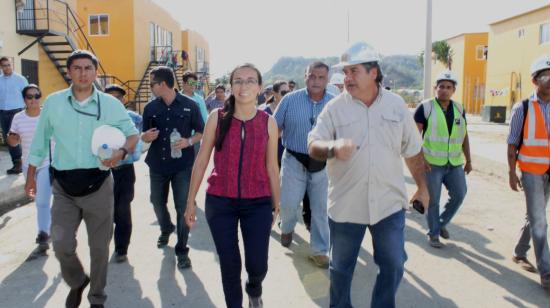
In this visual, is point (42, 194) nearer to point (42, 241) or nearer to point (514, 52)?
point (42, 241)

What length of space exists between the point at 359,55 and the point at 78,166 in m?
2.15

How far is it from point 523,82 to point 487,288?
110 ft

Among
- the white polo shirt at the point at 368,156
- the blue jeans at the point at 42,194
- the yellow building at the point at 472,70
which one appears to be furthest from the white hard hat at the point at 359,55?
the yellow building at the point at 472,70

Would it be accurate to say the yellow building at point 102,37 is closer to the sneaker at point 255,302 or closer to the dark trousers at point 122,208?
the dark trousers at point 122,208

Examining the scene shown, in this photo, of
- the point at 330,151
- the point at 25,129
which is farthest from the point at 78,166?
the point at 25,129

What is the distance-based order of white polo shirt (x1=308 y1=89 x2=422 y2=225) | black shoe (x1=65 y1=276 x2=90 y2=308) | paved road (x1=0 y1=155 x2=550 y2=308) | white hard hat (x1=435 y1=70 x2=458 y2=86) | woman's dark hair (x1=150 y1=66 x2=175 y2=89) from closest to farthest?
white polo shirt (x1=308 y1=89 x2=422 y2=225), black shoe (x1=65 y1=276 x2=90 y2=308), paved road (x1=0 y1=155 x2=550 y2=308), woman's dark hair (x1=150 y1=66 x2=175 y2=89), white hard hat (x1=435 y1=70 x2=458 y2=86)

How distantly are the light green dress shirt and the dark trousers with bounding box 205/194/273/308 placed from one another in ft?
3.29

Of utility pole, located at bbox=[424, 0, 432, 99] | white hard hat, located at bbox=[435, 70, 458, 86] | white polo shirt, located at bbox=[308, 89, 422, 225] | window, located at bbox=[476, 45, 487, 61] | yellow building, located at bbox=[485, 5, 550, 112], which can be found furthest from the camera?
window, located at bbox=[476, 45, 487, 61]

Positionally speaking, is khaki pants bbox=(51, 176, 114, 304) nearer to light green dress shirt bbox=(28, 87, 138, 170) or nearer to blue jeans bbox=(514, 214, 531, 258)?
light green dress shirt bbox=(28, 87, 138, 170)

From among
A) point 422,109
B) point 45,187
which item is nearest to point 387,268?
point 422,109

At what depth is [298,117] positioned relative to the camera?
5105 millimetres

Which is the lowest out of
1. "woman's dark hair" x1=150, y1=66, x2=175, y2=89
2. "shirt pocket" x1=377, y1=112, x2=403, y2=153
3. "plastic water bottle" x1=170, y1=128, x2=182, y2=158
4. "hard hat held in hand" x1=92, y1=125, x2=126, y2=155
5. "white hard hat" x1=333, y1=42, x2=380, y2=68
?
"plastic water bottle" x1=170, y1=128, x2=182, y2=158

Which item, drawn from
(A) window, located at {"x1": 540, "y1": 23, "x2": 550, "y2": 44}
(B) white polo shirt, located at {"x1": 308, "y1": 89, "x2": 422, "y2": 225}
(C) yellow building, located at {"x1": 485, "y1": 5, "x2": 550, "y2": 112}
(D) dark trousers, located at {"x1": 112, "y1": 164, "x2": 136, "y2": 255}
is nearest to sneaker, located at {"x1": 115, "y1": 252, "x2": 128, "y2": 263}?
(D) dark trousers, located at {"x1": 112, "y1": 164, "x2": 136, "y2": 255}

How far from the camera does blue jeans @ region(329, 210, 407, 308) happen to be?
325 centimetres
